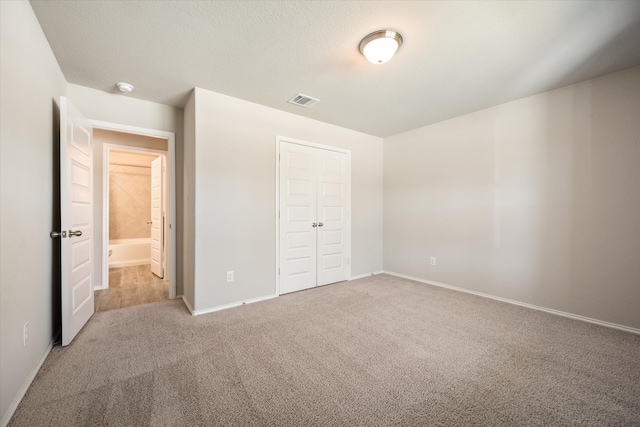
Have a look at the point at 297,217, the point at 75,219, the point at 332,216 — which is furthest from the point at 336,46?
the point at 75,219

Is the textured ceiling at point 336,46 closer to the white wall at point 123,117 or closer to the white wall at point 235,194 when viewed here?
the white wall at point 123,117

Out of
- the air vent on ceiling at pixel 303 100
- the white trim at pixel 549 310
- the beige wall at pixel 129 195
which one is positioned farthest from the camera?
the beige wall at pixel 129 195

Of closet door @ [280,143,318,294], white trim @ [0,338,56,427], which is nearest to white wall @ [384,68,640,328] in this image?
closet door @ [280,143,318,294]

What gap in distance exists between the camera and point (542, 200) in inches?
115

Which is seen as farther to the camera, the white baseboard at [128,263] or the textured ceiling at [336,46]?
the white baseboard at [128,263]

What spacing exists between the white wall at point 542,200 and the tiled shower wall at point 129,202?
622 centimetres

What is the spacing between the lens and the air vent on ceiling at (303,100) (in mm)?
3064

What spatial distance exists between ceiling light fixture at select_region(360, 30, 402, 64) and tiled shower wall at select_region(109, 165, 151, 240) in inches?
246

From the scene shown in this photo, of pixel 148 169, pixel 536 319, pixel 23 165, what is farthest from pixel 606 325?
pixel 148 169

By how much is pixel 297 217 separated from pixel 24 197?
8.42 ft

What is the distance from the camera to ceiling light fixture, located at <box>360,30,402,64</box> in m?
1.93

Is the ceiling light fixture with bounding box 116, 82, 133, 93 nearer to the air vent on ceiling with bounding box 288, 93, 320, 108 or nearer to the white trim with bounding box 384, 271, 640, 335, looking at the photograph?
the air vent on ceiling with bounding box 288, 93, 320, 108

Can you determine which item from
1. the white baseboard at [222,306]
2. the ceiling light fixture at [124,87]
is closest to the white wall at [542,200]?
the white baseboard at [222,306]

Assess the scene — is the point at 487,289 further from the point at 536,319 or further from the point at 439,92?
the point at 439,92
